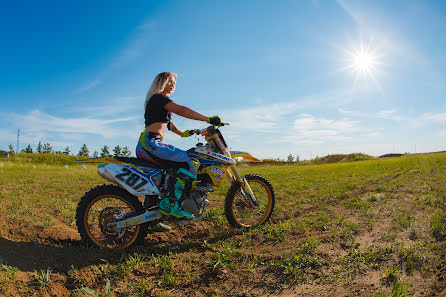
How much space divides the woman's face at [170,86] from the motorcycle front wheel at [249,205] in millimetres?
2163

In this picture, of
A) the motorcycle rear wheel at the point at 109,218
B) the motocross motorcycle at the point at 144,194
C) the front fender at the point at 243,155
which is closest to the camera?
the motorcycle rear wheel at the point at 109,218

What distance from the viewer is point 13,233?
166 inches

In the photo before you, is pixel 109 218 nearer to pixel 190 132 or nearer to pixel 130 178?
pixel 130 178

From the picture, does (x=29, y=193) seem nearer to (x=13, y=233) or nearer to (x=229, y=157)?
(x=13, y=233)

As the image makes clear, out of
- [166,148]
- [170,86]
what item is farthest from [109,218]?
[170,86]

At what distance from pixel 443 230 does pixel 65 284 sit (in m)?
5.59

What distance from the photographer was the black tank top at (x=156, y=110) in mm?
4438

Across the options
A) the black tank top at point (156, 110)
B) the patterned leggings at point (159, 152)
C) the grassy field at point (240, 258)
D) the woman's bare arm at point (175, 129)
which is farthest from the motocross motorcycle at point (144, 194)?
the black tank top at point (156, 110)

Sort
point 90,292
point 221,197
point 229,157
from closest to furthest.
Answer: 1. point 90,292
2. point 229,157
3. point 221,197

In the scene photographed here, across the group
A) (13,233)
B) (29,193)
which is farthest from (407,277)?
Answer: (29,193)

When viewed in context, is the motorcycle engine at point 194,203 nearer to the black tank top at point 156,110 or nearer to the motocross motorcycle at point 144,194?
the motocross motorcycle at point 144,194

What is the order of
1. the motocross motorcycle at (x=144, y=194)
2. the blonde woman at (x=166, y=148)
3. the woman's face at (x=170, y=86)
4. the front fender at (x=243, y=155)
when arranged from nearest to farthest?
the motocross motorcycle at (x=144, y=194)
the blonde woman at (x=166, y=148)
the woman's face at (x=170, y=86)
the front fender at (x=243, y=155)

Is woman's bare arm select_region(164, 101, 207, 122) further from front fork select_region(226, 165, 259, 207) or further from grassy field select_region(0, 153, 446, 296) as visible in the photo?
grassy field select_region(0, 153, 446, 296)

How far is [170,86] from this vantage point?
16.1 feet
